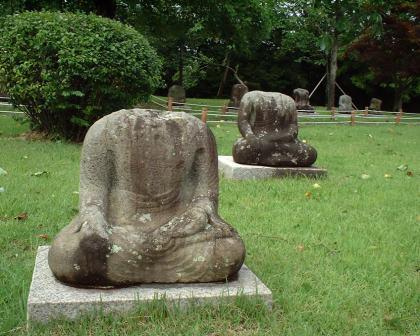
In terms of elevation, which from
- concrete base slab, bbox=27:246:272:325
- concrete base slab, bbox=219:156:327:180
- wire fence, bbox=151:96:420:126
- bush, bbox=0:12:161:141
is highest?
bush, bbox=0:12:161:141

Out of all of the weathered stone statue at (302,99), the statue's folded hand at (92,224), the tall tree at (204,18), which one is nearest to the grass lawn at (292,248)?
the statue's folded hand at (92,224)

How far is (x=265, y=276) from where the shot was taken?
14.3 feet

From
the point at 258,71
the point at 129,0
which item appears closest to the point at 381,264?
the point at 129,0

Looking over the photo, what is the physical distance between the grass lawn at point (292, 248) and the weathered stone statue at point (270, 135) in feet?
1.78

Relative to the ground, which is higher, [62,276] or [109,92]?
[109,92]

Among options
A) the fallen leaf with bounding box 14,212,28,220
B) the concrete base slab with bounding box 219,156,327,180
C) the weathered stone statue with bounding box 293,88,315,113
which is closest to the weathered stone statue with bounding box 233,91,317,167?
the concrete base slab with bounding box 219,156,327,180

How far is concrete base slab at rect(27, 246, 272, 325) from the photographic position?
134 inches

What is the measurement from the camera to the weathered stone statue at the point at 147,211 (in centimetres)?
363

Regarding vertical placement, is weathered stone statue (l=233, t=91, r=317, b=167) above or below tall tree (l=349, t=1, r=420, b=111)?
below

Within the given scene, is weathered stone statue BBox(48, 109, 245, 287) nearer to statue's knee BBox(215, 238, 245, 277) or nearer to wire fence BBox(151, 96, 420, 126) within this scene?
statue's knee BBox(215, 238, 245, 277)

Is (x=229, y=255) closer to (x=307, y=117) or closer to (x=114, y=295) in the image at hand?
(x=114, y=295)

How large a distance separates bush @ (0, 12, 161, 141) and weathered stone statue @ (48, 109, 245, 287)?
6979mm

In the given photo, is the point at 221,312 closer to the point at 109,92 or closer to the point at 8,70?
the point at 109,92

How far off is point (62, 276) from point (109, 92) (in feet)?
25.6
